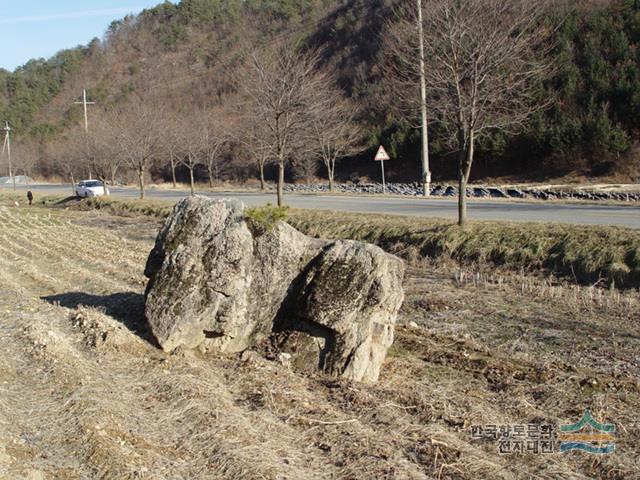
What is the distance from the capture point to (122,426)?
193 inches

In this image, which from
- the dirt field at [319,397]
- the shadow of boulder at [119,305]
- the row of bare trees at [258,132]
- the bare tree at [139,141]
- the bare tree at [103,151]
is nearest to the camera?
the dirt field at [319,397]

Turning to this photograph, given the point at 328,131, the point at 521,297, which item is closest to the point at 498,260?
the point at 521,297

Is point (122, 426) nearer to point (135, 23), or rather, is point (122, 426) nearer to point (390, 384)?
point (390, 384)

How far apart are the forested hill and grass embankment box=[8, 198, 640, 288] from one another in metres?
20.3

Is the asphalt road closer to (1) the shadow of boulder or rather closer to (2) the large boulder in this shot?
(2) the large boulder

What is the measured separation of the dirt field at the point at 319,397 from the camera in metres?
4.40

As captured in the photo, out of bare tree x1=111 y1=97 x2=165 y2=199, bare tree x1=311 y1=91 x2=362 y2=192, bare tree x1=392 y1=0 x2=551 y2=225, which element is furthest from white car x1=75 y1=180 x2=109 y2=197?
bare tree x1=392 y1=0 x2=551 y2=225

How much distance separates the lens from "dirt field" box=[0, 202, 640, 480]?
14.4 ft

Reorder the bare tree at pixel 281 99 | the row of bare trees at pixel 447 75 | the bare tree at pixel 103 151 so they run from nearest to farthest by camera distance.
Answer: the row of bare trees at pixel 447 75 < the bare tree at pixel 281 99 < the bare tree at pixel 103 151

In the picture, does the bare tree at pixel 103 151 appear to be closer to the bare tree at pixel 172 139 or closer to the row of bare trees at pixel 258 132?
the row of bare trees at pixel 258 132

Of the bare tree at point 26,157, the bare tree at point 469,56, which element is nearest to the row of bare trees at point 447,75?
the bare tree at point 469,56

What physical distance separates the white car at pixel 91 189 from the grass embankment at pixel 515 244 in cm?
2557

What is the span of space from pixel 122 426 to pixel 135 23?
14769 centimetres

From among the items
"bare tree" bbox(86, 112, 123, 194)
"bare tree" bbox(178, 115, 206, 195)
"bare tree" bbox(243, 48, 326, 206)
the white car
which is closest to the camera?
"bare tree" bbox(243, 48, 326, 206)
